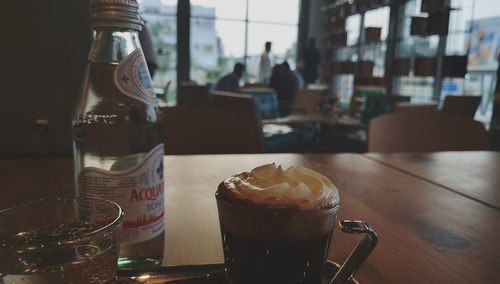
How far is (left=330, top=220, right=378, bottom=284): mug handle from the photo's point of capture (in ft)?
1.24

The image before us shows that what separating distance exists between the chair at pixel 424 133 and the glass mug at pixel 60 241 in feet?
4.41

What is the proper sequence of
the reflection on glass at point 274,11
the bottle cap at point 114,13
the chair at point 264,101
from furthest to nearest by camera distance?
the reflection on glass at point 274,11, the chair at point 264,101, the bottle cap at point 114,13

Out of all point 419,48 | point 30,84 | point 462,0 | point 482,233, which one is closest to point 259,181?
point 482,233

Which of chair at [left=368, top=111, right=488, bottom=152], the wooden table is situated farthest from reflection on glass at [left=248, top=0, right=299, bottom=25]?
the wooden table

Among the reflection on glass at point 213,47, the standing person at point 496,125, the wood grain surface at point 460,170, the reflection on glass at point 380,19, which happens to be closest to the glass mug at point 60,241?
the wood grain surface at point 460,170

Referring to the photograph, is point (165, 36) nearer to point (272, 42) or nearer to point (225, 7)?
point (225, 7)

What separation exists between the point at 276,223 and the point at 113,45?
0.30 metres

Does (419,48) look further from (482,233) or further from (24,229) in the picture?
(24,229)

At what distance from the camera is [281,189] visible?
380mm

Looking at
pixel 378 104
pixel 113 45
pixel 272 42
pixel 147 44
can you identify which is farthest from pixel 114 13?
pixel 272 42

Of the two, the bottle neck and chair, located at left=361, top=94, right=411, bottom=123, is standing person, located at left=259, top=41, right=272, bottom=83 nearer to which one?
chair, located at left=361, top=94, right=411, bottom=123

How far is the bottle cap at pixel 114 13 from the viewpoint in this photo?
0.45 meters

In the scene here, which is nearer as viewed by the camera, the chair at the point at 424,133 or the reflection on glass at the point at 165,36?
the chair at the point at 424,133

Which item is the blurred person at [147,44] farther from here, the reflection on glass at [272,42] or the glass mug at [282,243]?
the reflection on glass at [272,42]
